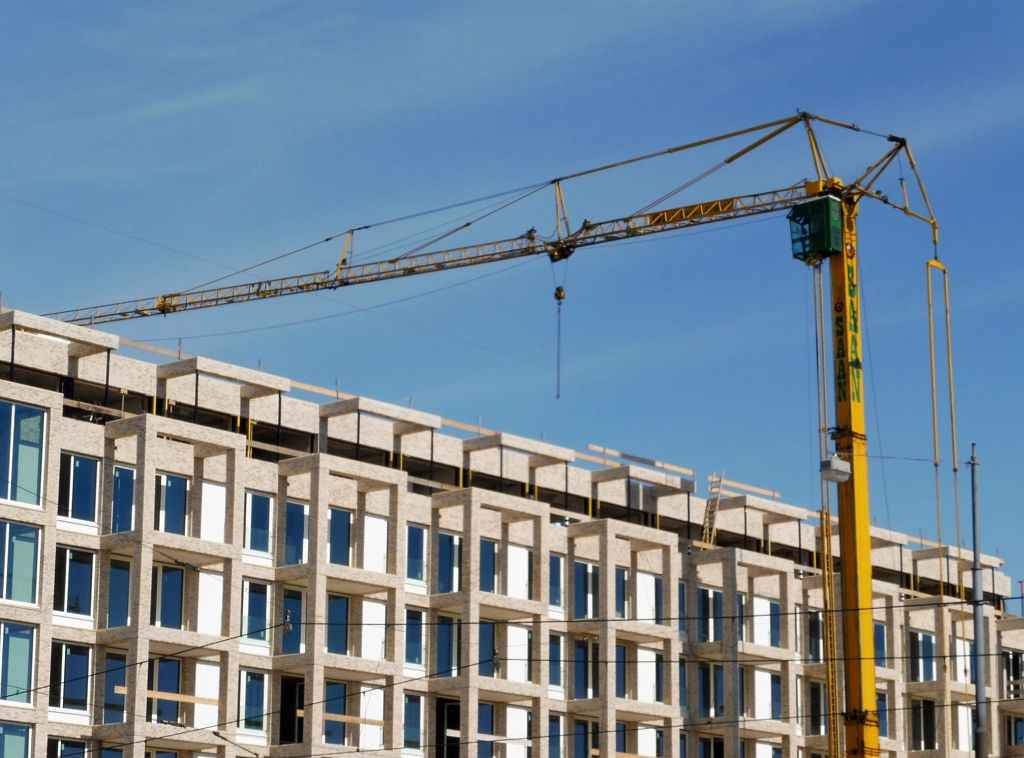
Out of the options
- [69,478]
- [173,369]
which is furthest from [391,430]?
[69,478]

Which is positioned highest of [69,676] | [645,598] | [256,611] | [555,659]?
[645,598]

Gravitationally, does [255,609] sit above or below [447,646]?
above

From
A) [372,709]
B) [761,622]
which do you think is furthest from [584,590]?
[372,709]

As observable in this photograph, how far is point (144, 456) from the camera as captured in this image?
2864 inches

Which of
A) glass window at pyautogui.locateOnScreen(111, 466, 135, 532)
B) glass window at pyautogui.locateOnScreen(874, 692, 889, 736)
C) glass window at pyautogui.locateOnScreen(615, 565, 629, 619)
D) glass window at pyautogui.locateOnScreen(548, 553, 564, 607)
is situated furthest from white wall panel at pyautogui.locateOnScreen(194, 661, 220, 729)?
glass window at pyautogui.locateOnScreen(874, 692, 889, 736)

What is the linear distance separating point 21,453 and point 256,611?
11614mm

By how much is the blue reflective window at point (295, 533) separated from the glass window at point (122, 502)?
7108mm

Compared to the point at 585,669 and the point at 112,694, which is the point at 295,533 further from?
the point at 585,669

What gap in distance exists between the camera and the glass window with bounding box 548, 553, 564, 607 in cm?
8712

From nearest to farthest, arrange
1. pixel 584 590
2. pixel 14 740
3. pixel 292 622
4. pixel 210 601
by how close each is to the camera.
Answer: pixel 14 740
pixel 210 601
pixel 292 622
pixel 584 590

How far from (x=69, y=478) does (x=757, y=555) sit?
1399 inches

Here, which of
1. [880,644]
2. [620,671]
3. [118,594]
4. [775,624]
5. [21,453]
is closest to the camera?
[21,453]

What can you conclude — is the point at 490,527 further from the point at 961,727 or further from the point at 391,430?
the point at 961,727

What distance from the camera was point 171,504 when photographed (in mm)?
75062
